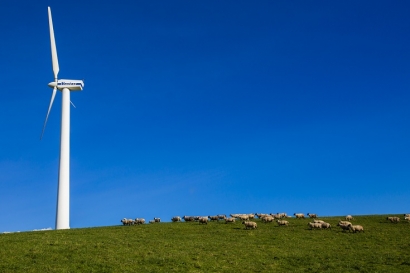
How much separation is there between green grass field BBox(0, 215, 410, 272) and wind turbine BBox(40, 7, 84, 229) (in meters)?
17.3

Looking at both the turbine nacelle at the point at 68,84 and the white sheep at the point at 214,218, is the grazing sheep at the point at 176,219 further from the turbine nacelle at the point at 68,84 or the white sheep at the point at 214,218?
the turbine nacelle at the point at 68,84

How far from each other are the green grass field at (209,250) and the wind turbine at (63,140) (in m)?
17.3

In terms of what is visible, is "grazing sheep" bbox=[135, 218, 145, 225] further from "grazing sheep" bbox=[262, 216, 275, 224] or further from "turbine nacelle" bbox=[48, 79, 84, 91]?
"turbine nacelle" bbox=[48, 79, 84, 91]

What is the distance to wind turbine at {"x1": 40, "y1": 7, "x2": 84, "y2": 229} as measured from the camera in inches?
2446

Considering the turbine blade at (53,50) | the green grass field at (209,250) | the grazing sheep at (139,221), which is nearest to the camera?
the green grass field at (209,250)

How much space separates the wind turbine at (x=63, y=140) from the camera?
6212 centimetres

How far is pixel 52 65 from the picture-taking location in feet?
237

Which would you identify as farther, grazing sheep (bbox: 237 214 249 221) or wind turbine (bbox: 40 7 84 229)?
wind turbine (bbox: 40 7 84 229)

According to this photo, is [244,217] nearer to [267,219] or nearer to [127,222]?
[267,219]

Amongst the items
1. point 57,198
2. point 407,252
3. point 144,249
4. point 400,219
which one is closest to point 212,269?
point 144,249

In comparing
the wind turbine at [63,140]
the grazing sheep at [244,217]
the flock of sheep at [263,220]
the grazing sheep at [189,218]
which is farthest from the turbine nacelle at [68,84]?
the grazing sheep at [244,217]

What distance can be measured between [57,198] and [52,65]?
20928mm

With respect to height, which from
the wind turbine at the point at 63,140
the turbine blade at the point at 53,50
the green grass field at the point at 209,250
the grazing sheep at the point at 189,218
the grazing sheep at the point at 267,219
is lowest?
the green grass field at the point at 209,250

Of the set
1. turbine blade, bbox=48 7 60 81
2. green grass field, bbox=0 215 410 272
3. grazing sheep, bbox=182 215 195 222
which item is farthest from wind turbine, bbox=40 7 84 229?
green grass field, bbox=0 215 410 272
